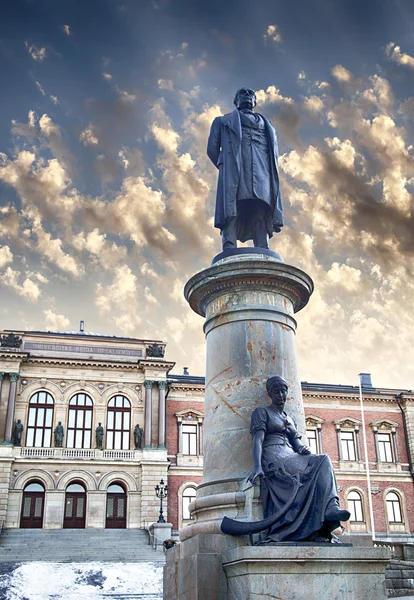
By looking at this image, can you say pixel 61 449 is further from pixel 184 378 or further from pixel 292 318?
pixel 292 318

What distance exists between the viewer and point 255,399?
8.20 meters

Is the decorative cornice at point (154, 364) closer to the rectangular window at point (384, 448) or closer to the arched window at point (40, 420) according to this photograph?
the arched window at point (40, 420)

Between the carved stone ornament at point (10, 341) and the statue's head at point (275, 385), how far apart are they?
3576 cm

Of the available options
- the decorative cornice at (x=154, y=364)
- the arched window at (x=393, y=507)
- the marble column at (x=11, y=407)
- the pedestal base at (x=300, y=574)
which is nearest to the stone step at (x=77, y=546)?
the marble column at (x=11, y=407)

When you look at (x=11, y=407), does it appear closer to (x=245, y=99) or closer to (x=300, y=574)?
(x=245, y=99)

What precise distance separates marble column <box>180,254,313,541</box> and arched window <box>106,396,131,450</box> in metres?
33.1

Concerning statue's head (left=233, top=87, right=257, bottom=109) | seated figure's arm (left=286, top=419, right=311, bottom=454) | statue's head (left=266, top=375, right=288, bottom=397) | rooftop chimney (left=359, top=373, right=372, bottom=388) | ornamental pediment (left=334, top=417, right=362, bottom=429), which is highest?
rooftop chimney (left=359, top=373, right=372, bottom=388)

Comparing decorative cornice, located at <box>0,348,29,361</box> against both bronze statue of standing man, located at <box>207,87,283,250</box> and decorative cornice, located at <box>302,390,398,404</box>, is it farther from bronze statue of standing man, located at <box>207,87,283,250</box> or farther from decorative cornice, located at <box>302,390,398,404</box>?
bronze statue of standing man, located at <box>207,87,283,250</box>

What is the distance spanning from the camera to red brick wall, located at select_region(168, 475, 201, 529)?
40.5 meters

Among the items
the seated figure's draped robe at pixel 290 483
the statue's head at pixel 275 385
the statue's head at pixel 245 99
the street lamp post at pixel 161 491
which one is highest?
the statue's head at pixel 245 99

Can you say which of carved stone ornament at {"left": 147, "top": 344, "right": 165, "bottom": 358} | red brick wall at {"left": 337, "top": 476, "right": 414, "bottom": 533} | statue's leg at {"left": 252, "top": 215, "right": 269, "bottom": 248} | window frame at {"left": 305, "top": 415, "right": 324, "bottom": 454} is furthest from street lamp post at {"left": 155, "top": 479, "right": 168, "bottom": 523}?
statue's leg at {"left": 252, "top": 215, "right": 269, "bottom": 248}

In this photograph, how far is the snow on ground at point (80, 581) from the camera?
71.8 feet


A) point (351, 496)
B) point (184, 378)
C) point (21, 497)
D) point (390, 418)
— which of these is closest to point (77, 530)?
point (21, 497)

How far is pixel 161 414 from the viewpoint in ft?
137
